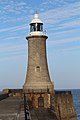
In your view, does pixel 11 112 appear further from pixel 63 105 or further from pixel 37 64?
pixel 63 105

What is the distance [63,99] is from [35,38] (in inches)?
234

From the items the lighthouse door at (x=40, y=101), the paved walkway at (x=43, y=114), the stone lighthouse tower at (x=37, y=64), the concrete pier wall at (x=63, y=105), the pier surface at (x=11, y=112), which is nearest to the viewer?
the pier surface at (x=11, y=112)

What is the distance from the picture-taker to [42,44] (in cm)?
2736

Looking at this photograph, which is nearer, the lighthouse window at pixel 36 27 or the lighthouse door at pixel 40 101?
the lighthouse door at pixel 40 101

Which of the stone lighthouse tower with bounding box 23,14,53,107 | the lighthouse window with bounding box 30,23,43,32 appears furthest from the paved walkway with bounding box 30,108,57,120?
the lighthouse window with bounding box 30,23,43,32

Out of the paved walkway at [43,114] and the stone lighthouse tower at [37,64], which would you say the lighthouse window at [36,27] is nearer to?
the stone lighthouse tower at [37,64]

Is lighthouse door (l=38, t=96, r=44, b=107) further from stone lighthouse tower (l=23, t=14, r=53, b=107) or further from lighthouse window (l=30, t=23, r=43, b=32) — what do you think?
lighthouse window (l=30, t=23, r=43, b=32)

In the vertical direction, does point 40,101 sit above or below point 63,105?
above

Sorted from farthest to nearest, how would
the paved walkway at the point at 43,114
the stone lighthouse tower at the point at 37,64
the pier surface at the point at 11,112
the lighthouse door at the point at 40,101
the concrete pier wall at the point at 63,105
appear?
the stone lighthouse tower at the point at 37,64 < the concrete pier wall at the point at 63,105 < the lighthouse door at the point at 40,101 < the paved walkway at the point at 43,114 < the pier surface at the point at 11,112

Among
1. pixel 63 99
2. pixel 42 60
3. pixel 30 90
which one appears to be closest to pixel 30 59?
pixel 42 60

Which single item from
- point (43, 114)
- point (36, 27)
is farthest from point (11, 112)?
point (36, 27)

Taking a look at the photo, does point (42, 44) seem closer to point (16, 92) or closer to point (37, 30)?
point (37, 30)

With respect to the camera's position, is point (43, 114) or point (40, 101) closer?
point (43, 114)

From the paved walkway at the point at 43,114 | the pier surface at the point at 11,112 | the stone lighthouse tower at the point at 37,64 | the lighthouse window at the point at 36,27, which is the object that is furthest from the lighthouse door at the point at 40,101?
the pier surface at the point at 11,112
